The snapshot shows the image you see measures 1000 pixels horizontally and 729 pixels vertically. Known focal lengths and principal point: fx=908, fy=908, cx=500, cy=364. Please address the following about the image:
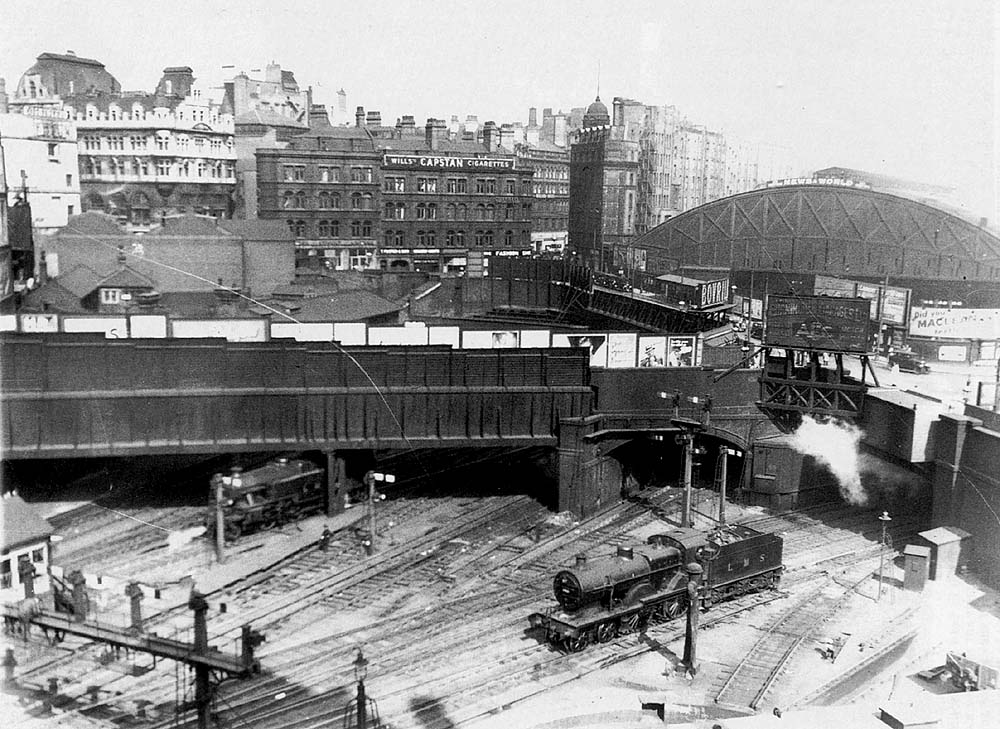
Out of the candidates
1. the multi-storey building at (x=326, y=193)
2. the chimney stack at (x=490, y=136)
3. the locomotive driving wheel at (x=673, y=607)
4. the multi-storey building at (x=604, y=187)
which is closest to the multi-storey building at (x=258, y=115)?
the multi-storey building at (x=326, y=193)

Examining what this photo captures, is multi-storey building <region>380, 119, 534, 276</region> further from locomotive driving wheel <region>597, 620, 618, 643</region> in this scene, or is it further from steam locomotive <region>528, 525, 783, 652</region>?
locomotive driving wheel <region>597, 620, 618, 643</region>

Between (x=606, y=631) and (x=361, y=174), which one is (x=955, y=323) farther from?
(x=361, y=174)

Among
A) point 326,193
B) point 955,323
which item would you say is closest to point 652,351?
point 955,323

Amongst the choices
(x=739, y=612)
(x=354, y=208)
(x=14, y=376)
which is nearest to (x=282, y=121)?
(x=354, y=208)

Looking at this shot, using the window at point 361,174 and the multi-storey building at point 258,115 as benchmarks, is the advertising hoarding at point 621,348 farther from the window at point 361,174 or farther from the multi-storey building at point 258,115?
the multi-storey building at point 258,115

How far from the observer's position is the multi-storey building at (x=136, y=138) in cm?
6009

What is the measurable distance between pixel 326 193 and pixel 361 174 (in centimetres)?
323

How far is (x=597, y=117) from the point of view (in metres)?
93.3

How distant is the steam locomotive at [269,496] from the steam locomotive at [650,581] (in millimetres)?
9670

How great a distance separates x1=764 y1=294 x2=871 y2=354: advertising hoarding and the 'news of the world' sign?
4662 cm

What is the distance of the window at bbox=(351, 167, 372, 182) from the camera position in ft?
228

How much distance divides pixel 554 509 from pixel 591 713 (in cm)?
1263

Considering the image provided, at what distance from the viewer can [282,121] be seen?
78.9m

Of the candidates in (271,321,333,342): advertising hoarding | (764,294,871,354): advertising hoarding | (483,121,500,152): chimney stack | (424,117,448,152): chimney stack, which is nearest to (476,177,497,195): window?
(483,121,500,152): chimney stack
